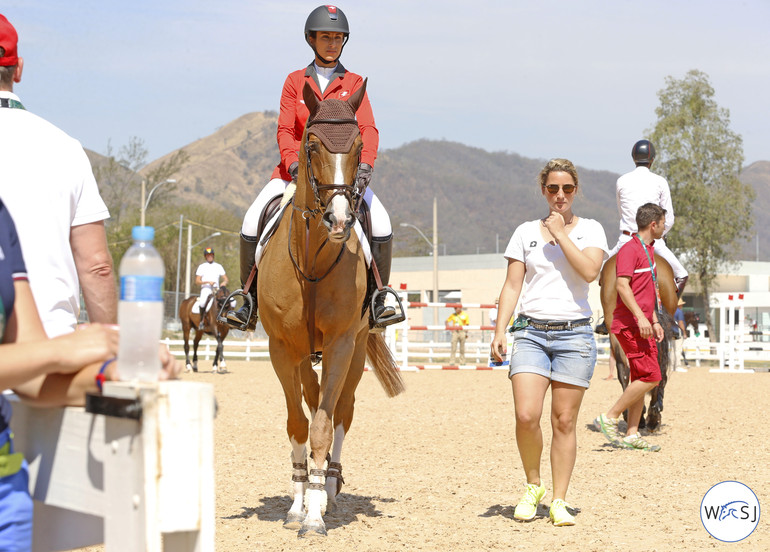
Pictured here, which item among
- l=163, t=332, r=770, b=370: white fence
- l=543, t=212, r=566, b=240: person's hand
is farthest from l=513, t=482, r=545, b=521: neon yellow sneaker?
l=163, t=332, r=770, b=370: white fence

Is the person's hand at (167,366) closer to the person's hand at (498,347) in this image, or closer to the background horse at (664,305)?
the person's hand at (498,347)

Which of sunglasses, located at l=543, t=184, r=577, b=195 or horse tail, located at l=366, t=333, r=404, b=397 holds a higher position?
sunglasses, located at l=543, t=184, r=577, b=195

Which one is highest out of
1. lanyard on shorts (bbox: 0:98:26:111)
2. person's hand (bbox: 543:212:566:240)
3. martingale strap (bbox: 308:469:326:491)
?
lanyard on shorts (bbox: 0:98:26:111)

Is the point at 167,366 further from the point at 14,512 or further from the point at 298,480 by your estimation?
the point at 298,480

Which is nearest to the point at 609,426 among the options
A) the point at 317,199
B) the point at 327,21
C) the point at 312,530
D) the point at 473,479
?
the point at 473,479

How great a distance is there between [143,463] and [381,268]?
17.3ft

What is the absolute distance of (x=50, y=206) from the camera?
3.02m

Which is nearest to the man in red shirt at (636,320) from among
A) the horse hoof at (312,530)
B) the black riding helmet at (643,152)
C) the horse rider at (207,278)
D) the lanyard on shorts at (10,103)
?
the black riding helmet at (643,152)

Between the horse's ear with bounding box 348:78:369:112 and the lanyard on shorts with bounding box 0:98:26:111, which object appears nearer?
the lanyard on shorts with bounding box 0:98:26:111

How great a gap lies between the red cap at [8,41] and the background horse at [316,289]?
111 inches

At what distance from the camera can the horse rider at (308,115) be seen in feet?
22.7

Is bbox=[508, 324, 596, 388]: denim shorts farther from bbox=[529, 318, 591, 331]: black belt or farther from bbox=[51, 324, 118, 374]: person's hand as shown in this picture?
bbox=[51, 324, 118, 374]: person's hand

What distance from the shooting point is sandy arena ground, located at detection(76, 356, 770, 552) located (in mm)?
5750

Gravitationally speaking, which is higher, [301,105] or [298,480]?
[301,105]
